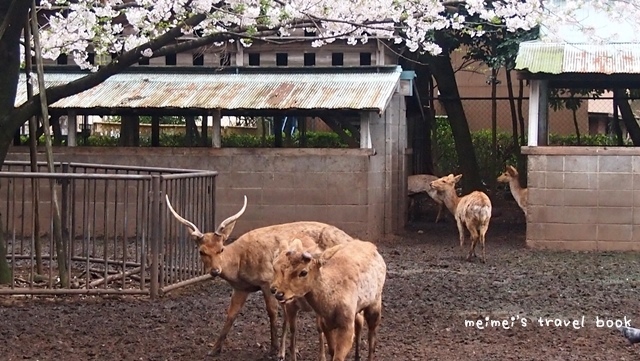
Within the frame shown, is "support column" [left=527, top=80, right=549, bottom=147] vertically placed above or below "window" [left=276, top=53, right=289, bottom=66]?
below

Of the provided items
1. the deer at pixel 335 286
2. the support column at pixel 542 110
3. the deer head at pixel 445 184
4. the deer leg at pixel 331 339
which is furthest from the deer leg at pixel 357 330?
the deer head at pixel 445 184

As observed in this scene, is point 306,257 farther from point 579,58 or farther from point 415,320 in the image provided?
point 579,58

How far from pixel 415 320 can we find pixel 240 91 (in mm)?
6466

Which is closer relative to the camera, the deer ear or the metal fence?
the deer ear

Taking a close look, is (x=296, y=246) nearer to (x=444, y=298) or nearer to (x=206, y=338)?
(x=206, y=338)

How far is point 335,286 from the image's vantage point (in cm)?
572

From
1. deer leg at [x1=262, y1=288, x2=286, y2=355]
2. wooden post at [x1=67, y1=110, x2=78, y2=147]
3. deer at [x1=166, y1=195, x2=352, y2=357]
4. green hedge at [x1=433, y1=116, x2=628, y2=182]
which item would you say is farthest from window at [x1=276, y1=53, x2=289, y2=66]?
deer leg at [x1=262, y1=288, x2=286, y2=355]

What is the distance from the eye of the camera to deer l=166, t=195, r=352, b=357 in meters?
6.87

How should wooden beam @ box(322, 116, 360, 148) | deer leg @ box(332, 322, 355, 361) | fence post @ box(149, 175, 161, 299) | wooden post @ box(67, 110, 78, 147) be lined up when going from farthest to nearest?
wooden beam @ box(322, 116, 360, 148), wooden post @ box(67, 110, 78, 147), fence post @ box(149, 175, 161, 299), deer leg @ box(332, 322, 355, 361)

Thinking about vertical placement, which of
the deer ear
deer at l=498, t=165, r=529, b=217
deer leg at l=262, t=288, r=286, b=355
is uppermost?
the deer ear

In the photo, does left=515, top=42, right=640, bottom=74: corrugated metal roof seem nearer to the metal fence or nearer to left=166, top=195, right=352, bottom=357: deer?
the metal fence

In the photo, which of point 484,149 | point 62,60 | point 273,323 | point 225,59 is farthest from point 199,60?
point 273,323

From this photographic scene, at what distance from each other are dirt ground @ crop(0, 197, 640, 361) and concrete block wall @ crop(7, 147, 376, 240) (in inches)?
90.0

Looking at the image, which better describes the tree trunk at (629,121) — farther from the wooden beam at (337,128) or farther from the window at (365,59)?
the wooden beam at (337,128)
